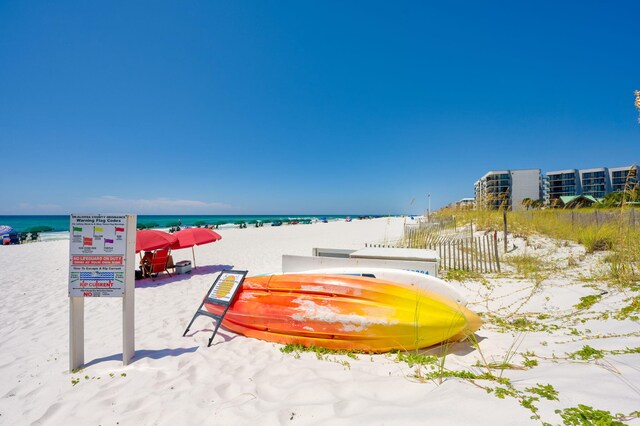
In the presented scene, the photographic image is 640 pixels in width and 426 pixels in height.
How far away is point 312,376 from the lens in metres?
2.81

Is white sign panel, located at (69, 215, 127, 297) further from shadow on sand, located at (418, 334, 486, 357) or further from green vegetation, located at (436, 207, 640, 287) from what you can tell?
green vegetation, located at (436, 207, 640, 287)

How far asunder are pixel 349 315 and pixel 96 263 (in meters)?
3.14

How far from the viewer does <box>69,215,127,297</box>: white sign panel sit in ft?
10.6

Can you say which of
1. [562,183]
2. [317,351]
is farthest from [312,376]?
[562,183]

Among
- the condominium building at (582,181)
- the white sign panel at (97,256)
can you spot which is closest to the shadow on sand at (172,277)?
the white sign panel at (97,256)

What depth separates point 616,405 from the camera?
173cm

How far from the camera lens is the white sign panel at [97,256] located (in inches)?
128

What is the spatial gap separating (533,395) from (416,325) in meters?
1.42

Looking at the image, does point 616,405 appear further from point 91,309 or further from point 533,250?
point 533,250

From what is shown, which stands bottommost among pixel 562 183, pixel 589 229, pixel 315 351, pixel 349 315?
pixel 315 351

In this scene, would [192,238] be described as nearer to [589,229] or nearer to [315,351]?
[315,351]

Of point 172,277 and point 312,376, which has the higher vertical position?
point 312,376

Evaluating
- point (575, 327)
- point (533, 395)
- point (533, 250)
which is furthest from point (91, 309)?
point (533, 250)

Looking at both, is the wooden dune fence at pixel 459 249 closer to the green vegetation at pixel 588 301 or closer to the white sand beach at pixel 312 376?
the white sand beach at pixel 312 376
